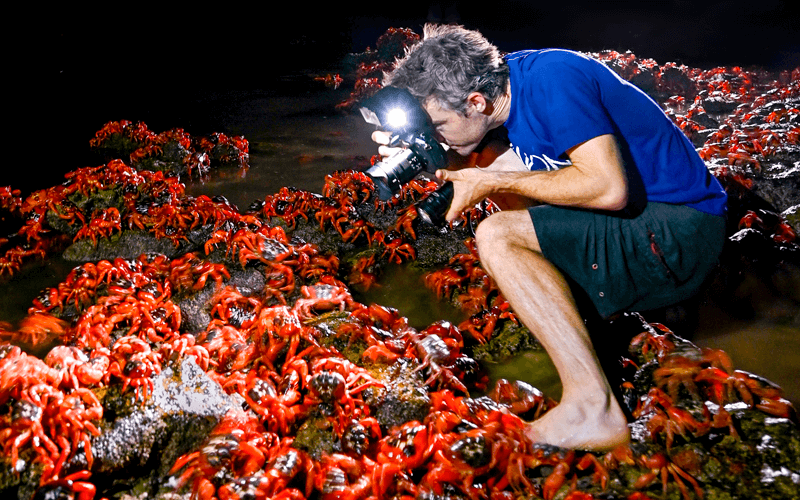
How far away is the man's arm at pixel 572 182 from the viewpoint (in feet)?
6.91

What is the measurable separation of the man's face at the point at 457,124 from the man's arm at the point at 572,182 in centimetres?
29

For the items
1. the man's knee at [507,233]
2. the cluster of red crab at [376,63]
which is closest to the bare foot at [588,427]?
the man's knee at [507,233]

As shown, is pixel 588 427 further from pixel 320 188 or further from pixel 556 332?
pixel 320 188

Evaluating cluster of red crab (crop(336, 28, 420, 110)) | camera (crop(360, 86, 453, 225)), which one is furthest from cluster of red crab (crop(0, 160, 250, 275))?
cluster of red crab (crop(336, 28, 420, 110))

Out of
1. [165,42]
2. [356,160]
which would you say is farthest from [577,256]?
[165,42]

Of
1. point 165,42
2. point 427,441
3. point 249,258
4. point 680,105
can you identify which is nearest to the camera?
point 427,441

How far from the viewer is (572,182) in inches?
86.6

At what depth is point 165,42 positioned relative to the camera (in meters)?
22.6

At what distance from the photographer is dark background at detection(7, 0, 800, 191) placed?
11.2 m

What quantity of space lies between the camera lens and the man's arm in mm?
103

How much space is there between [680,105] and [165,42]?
23.4 m

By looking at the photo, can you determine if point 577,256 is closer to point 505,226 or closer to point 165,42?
point 505,226

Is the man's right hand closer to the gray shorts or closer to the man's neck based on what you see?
the man's neck

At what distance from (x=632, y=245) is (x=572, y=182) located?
1.99 feet
